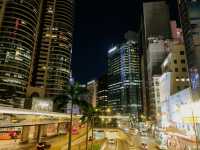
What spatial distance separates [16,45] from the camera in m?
137

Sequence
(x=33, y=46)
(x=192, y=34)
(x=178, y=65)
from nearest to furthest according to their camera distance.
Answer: (x=192, y=34) → (x=178, y=65) → (x=33, y=46)

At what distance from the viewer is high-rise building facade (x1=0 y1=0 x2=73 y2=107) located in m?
134

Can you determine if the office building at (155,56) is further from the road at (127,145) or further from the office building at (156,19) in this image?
the road at (127,145)

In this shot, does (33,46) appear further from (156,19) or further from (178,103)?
(178,103)

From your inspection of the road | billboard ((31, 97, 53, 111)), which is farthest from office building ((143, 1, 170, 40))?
billboard ((31, 97, 53, 111))

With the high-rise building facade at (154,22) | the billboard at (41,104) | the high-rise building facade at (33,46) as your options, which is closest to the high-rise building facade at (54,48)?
the high-rise building facade at (33,46)

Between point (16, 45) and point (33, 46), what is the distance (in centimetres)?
1561

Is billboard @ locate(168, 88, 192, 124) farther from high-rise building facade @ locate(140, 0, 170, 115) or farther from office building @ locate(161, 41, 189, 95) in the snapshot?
high-rise building facade @ locate(140, 0, 170, 115)

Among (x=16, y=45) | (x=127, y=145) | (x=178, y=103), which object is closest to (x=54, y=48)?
(x=16, y=45)

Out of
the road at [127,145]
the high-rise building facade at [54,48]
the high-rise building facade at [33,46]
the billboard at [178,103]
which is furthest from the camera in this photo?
the high-rise building facade at [54,48]

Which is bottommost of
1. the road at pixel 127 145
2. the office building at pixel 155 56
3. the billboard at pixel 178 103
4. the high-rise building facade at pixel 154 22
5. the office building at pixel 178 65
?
the road at pixel 127 145

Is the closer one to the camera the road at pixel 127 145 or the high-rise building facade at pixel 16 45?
the road at pixel 127 145

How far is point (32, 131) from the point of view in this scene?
7131 cm

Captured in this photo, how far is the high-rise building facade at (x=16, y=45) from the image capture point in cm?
13200
